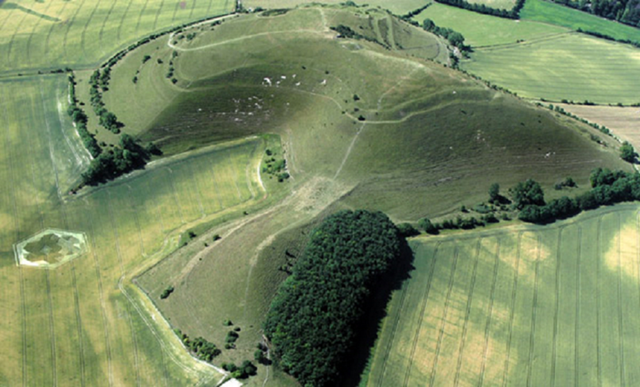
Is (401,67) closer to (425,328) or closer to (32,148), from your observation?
(425,328)

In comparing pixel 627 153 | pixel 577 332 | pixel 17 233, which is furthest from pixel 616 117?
pixel 17 233

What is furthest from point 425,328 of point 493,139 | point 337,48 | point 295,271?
point 337,48

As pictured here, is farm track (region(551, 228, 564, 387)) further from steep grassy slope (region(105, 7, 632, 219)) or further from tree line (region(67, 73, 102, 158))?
tree line (region(67, 73, 102, 158))

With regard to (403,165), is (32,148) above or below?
below

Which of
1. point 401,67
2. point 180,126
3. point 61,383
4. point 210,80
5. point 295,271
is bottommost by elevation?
point 61,383

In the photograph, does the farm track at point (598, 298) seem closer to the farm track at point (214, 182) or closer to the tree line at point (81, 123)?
the farm track at point (214, 182)

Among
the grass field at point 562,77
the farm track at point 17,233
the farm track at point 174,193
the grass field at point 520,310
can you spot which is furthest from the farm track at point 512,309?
the farm track at point 17,233
